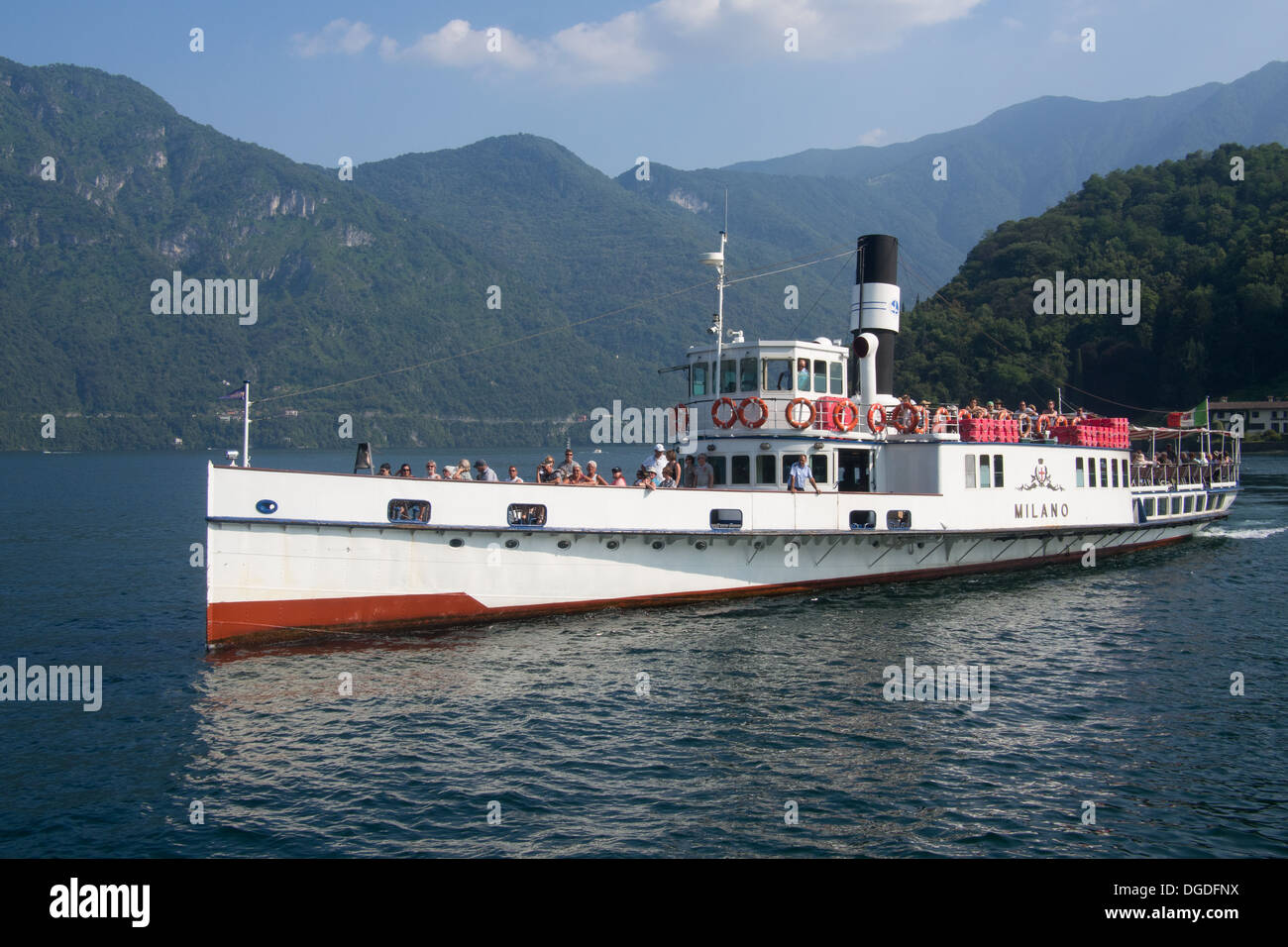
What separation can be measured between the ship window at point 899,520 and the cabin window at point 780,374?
4.13m

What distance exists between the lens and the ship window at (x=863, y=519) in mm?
23844

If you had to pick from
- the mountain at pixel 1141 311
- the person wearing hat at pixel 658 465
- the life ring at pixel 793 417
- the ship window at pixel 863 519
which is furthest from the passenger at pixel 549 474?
the mountain at pixel 1141 311

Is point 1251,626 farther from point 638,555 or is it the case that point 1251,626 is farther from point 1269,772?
point 638,555

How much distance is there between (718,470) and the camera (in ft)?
81.9

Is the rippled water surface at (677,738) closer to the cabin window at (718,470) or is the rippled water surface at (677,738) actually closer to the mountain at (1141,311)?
the cabin window at (718,470)

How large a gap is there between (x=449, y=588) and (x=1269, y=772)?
46.0 ft

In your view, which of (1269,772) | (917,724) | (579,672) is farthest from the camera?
(579,672)

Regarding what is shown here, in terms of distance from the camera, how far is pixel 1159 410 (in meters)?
103

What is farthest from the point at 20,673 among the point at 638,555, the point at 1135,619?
the point at 1135,619
